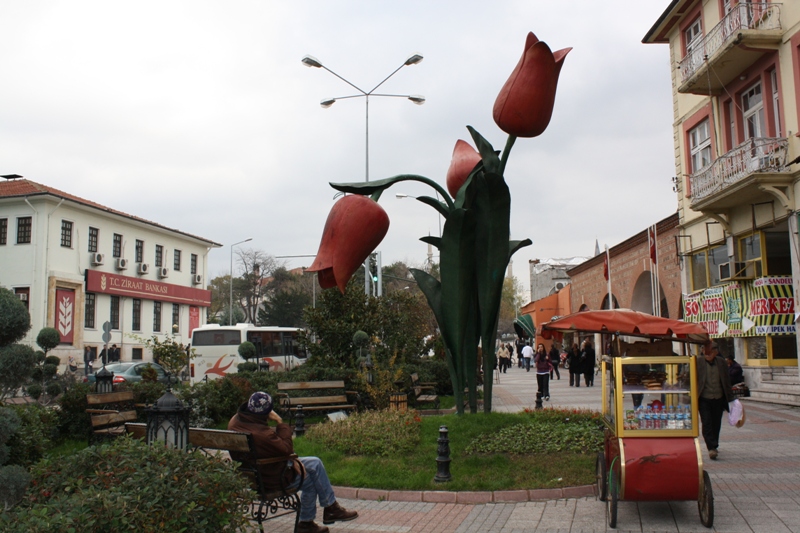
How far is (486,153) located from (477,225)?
110 cm

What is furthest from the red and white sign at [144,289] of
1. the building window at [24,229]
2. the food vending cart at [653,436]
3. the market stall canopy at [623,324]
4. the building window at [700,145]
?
the food vending cart at [653,436]

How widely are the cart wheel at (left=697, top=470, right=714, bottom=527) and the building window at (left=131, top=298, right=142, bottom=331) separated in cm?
4265

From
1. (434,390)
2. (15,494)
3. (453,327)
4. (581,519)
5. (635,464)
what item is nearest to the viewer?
(15,494)

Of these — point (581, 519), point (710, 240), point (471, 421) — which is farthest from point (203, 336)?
point (581, 519)

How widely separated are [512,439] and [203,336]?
24.2m

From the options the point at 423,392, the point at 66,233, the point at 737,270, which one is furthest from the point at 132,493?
the point at 66,233

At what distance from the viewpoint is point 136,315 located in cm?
4509

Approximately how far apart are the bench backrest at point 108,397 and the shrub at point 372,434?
128 inches

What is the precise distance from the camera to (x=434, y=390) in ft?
64.7

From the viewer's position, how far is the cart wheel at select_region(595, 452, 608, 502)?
7.07m

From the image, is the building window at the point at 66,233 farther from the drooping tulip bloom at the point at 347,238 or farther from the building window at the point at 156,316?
the drooping tulip bloom at the point at 347,238

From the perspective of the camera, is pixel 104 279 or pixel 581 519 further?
pixel 104 279

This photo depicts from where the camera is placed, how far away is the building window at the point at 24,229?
1471 inches

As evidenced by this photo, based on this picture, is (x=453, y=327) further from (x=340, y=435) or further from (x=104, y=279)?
(x=104, y=279)
